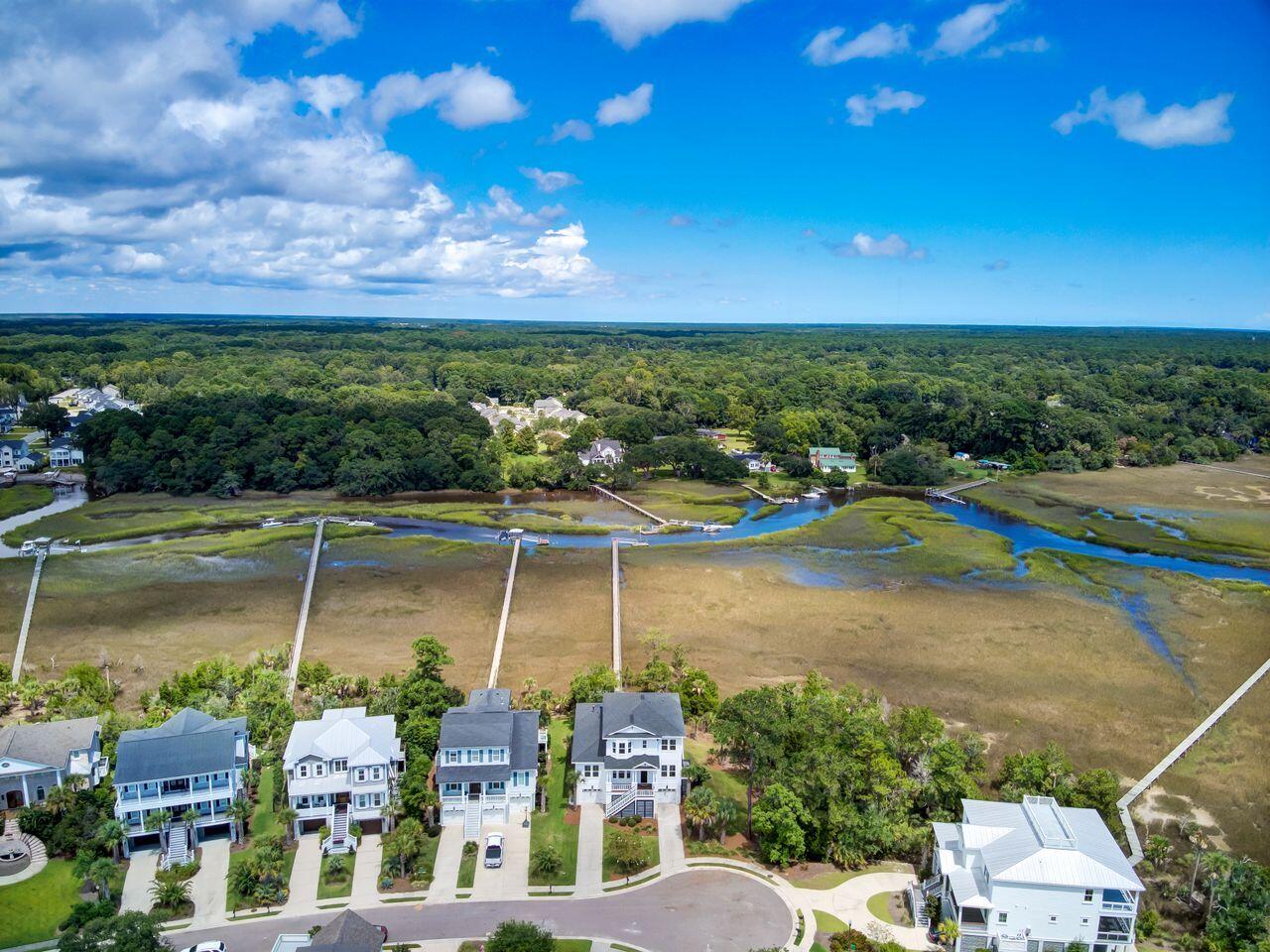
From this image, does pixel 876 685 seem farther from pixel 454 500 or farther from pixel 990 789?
pixel 454 500

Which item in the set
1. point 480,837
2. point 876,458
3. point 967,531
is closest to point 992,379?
point 876,458

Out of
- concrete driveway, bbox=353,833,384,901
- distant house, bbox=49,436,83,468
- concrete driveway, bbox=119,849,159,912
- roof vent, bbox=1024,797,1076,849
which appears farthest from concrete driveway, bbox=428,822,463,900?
distant house, bbox=49,436,83,468

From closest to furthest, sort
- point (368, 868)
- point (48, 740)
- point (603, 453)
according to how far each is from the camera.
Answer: point (368, 868) < point (48, 740) < point (603, 453)

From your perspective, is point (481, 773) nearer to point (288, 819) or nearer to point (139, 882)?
point (288, 819)

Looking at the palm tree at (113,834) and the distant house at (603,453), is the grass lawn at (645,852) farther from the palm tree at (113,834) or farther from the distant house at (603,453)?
the distant house at (603,453)

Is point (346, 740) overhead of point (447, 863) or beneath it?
overhead

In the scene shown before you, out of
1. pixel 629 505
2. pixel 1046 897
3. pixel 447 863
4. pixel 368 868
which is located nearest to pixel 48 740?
pixel 368 868

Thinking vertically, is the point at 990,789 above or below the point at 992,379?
below
